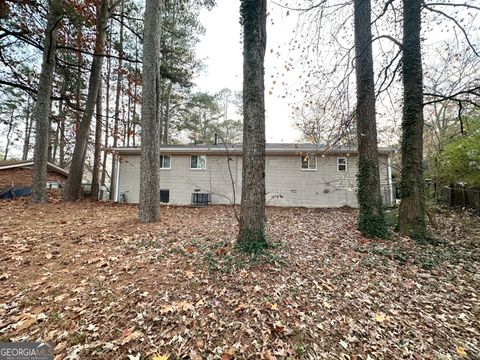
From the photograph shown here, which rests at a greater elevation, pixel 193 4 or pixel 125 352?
pixel 193 4

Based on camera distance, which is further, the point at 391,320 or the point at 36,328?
the point at 391,320

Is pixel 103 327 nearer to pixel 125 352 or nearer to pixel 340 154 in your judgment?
pixel 125 352

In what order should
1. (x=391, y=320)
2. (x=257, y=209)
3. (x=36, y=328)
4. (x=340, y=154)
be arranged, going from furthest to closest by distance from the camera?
(x=340, y=154)
(x=257, y=209)
(x=391, y=320)
(x=36, y=328)

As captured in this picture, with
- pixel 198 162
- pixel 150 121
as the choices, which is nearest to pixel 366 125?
pixel 150 121

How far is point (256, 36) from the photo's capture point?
3980mm

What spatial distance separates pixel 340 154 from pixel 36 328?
12889 millimetres

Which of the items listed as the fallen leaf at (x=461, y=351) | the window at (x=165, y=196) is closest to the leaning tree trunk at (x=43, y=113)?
the window at (x=165, y=196)

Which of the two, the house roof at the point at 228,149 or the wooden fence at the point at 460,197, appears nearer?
the wooden fence at the point at 460,197

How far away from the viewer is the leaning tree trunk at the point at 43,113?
8195mm

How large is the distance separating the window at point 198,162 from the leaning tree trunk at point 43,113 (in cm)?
648

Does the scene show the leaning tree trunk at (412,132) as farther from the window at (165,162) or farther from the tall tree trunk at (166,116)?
the tall tree trunk at (166,116)

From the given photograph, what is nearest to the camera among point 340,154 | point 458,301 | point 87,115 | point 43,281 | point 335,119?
point 43,281

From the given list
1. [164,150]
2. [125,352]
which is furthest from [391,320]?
[164,150]

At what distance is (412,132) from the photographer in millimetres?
5391
